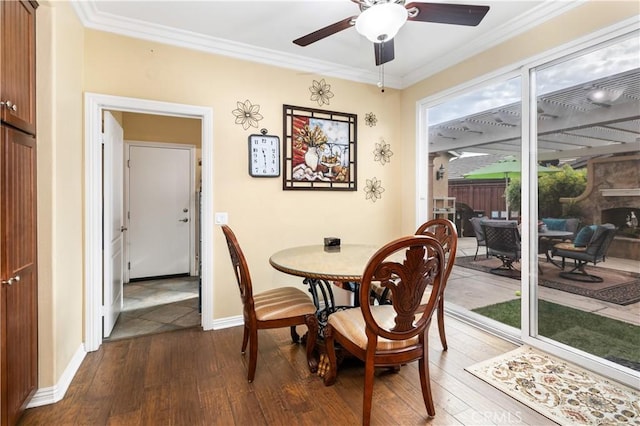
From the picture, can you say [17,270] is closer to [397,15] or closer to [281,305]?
[281,305]

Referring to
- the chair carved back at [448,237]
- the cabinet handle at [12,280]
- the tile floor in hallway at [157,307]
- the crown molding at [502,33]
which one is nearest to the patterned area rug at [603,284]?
the chair carved back at [448,237]

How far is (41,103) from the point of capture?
1.73 metres

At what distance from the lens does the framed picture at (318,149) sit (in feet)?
10.3

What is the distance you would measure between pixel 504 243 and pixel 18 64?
367 centimetres

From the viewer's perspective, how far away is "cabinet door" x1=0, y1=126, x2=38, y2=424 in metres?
1.43

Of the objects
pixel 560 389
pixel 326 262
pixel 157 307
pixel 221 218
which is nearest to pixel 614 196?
pixel 560 389

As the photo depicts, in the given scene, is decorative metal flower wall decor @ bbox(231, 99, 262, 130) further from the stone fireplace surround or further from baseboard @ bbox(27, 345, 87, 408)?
the stone fireplace surround

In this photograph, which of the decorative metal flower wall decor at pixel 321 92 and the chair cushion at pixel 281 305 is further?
the decorative metal flower wall decor at pixel 321 92

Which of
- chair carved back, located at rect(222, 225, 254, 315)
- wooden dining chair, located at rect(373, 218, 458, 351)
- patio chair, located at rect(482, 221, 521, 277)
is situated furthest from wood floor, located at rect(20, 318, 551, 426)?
patio chair, located at rect(482, 221, 521, 277)

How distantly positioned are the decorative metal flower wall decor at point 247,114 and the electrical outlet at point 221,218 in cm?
85

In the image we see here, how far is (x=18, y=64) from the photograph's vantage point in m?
1.55

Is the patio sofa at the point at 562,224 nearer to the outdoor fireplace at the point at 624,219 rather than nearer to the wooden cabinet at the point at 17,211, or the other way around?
the outdoor fireplace at the point at 624,219

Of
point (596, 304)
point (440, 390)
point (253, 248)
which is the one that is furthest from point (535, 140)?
point (253, 248)

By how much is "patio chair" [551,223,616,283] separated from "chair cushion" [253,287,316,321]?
78.3 inches
